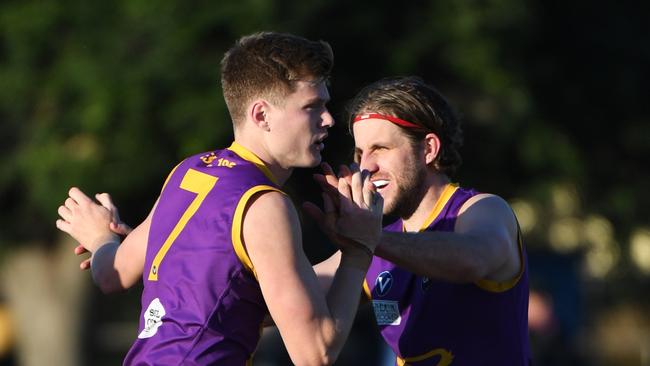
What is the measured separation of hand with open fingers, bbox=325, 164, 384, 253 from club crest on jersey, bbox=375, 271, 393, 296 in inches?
32.2

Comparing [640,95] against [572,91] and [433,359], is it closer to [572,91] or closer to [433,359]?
[572,91]

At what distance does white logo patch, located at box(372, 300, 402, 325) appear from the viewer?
506cm

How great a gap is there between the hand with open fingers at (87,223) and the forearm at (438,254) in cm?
122

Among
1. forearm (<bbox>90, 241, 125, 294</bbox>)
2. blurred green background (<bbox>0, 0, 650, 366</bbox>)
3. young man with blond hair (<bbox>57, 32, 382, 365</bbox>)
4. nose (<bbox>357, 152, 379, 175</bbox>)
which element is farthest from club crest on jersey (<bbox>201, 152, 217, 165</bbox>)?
blurred green background (<bbox>0, 0, 650, 366</bbox>)

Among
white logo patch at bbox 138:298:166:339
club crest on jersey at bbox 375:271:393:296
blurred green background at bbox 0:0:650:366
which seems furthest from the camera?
blurred green background at bbox 0:0:650:366

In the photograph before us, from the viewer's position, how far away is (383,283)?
5195 mm

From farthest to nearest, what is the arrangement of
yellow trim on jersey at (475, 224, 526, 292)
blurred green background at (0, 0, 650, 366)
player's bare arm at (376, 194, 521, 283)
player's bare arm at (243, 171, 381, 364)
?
blurred green background at (0, 0, 650, 366)
yellow trim on jersey at (475, 224, 526, 292)
player's bare arm at (376, 194, 521, 283)
player's bare arm at (243, 171, 381, 364)

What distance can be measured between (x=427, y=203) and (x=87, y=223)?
1398mm

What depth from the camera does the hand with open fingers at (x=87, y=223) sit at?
5070 millimetres

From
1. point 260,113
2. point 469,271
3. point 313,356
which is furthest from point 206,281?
point 469,271

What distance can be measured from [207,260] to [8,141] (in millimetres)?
10870

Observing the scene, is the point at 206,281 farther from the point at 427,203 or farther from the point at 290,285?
the point at 427,203

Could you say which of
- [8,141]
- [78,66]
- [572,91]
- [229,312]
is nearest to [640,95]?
[572,91]

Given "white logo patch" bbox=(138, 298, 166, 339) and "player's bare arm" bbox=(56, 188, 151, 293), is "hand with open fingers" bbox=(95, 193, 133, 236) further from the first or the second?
"white logo patch" bbox=(138, 298, 166, 339)
